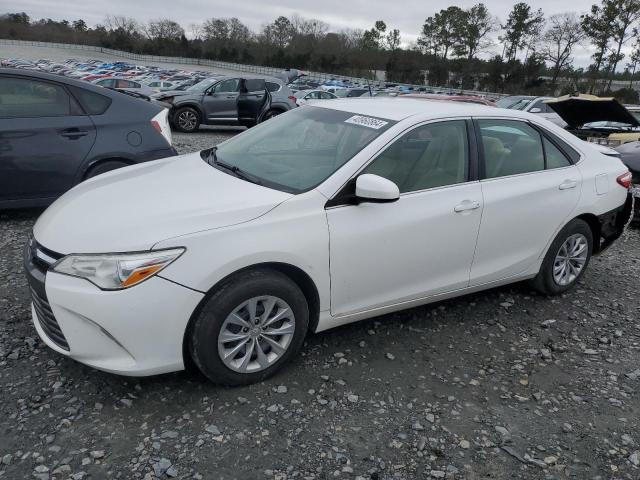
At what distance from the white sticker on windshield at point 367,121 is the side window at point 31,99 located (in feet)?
10.9

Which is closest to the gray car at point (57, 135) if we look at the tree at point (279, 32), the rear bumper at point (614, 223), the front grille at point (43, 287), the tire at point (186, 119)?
the front grille at point (43, 287)

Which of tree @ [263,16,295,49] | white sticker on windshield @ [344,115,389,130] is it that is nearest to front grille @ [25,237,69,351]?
white sticker on windshield @ [344,115,389,130]

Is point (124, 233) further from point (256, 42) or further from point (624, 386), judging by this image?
point (256, 42)

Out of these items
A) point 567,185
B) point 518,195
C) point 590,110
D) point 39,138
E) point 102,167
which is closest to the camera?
point 518,195

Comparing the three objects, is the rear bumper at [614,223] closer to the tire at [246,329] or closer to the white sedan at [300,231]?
the white sedan at [300,231]

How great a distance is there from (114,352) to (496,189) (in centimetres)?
264

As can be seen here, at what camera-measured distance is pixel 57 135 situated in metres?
5.21

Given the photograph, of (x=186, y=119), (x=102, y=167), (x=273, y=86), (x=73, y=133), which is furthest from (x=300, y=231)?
(x=273, y=86)

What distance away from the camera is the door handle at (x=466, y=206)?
3.42 m

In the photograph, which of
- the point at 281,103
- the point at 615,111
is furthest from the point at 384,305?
the point at 281,103

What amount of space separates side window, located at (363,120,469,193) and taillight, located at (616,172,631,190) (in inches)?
67.4

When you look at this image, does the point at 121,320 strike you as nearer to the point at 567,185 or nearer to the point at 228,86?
the point at 567,185

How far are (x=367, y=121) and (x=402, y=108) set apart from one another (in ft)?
1.17

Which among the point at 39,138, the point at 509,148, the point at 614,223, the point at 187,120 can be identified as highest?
the point at 509,148
